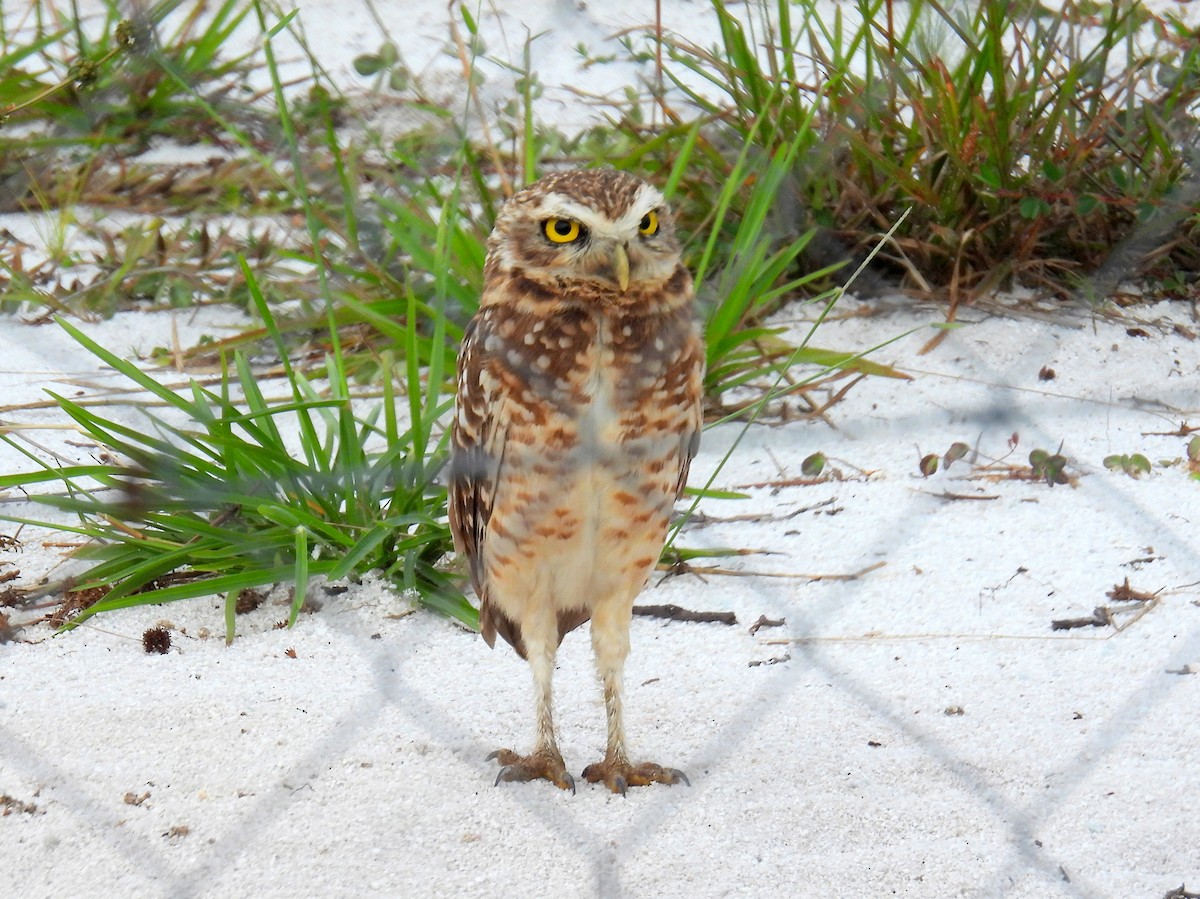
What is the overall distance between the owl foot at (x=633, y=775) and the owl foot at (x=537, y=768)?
0.06 m

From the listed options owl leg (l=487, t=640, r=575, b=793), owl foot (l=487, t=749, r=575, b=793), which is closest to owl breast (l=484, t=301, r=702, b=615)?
owl leg (l=487, t=640, r=575, b=793)

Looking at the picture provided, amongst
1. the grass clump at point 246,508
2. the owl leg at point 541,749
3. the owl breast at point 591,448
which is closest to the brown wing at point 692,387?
the owl breast at point 591,448

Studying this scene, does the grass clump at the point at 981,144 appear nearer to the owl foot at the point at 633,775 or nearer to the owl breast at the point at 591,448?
the owl breast at the point at 591,448

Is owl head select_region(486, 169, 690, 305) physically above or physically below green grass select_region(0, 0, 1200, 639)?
above

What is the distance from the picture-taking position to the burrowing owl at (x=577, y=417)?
1932 millimetres

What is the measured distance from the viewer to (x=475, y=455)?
2139 mm

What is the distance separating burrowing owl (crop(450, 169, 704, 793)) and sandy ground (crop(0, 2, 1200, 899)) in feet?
0.59

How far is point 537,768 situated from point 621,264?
32.0 inches

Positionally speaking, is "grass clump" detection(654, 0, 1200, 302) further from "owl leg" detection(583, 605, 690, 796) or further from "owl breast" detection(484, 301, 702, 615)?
"owl leg" detection(583, 605, 690, 796)

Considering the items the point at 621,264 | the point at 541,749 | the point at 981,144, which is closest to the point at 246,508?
the point at 541,749

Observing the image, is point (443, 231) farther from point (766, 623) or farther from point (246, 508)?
point (766, 623)

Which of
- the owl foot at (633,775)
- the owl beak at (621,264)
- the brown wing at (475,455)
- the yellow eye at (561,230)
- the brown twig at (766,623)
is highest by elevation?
the yellow eye at (561,230)

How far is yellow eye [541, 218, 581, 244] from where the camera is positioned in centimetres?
190

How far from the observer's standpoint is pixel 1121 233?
3152 millimetres
